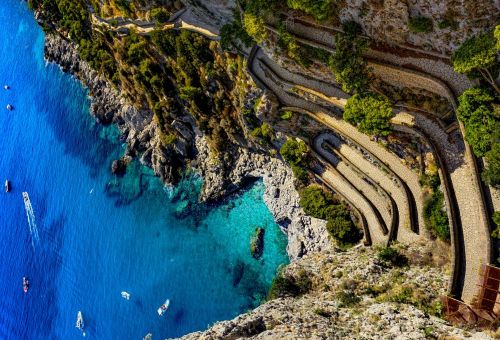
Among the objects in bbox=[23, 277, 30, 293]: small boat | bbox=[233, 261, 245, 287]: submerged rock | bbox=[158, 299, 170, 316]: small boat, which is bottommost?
bbox=[23, 277, 30, 293]: small boat

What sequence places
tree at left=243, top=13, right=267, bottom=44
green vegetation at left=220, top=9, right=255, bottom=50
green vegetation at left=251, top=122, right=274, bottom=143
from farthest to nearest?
green vegetation at left=251, top=122, right=274, bottom=143
green vegetation at left=220, top=9, right=255, bottom=50
tree at left=243, top=13, right=267, bottom=44

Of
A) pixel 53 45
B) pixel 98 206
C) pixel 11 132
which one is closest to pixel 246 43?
pixel 98 206

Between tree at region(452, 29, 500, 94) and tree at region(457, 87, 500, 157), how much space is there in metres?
1.13

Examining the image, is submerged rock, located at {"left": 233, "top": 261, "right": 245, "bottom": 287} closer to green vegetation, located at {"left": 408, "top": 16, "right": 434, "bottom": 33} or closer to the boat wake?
green vegetation, located at {"left": 408, "top": 16, "right": 434, "bottom": 33}

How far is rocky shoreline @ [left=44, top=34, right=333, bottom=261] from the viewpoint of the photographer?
52.7 m

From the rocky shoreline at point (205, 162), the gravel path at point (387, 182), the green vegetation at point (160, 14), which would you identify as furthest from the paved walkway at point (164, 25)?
the gravel path at point (387, 182)

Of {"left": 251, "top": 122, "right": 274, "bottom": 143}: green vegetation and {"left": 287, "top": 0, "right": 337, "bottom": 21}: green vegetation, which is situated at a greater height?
{"left": 287, "top": 0, "right": 337, "bottom": 21}: green vegetation

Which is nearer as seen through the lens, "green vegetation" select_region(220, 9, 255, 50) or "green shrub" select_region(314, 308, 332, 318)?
"green shrub" select_region(314, 308, 332, 318)

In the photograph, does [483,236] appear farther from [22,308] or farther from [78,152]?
[22,308]

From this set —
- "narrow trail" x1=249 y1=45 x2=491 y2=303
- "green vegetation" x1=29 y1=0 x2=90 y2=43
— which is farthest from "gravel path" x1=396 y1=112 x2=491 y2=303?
"green vegetation" x1=29 y1=0 x2=90 y2=43

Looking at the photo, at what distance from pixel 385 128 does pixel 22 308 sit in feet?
213

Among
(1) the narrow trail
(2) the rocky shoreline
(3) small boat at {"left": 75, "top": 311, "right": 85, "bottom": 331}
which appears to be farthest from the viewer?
(3) small boat at {"left": 75, "top": 311, "right": 85, "bottom": 331}

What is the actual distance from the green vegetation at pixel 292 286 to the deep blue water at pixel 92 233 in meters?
9.47

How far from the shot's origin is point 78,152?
232 feet
